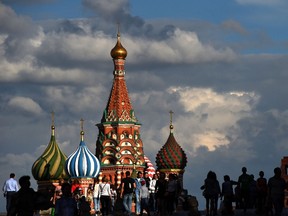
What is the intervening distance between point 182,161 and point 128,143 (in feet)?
12.9

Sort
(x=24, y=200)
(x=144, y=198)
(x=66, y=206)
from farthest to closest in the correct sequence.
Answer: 1. (x=144, y=198)
2. (x=66, y=206)
3. (x=24, y=200)

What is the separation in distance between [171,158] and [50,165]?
8.44 m

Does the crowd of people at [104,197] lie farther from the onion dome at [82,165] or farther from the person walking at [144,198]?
the onion dome at [82,165]

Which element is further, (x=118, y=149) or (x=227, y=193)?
(x=118, y=149)

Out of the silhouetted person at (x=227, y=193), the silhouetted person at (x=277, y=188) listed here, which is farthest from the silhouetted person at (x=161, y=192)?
the silhouetted person at (x=277, y=188)

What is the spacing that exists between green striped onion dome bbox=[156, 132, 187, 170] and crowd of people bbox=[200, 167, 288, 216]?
47907 mm

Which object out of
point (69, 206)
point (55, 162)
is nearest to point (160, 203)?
point (69, 206)

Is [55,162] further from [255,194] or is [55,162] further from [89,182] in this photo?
[255,194]

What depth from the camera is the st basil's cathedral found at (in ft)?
246

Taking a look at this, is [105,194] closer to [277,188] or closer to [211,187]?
[211,187]

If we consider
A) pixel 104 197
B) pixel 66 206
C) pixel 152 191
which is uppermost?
pixel 152 191

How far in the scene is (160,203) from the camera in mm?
27703

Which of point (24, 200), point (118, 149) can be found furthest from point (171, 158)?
point (24, 200)

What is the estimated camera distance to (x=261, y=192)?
88.2 ft
